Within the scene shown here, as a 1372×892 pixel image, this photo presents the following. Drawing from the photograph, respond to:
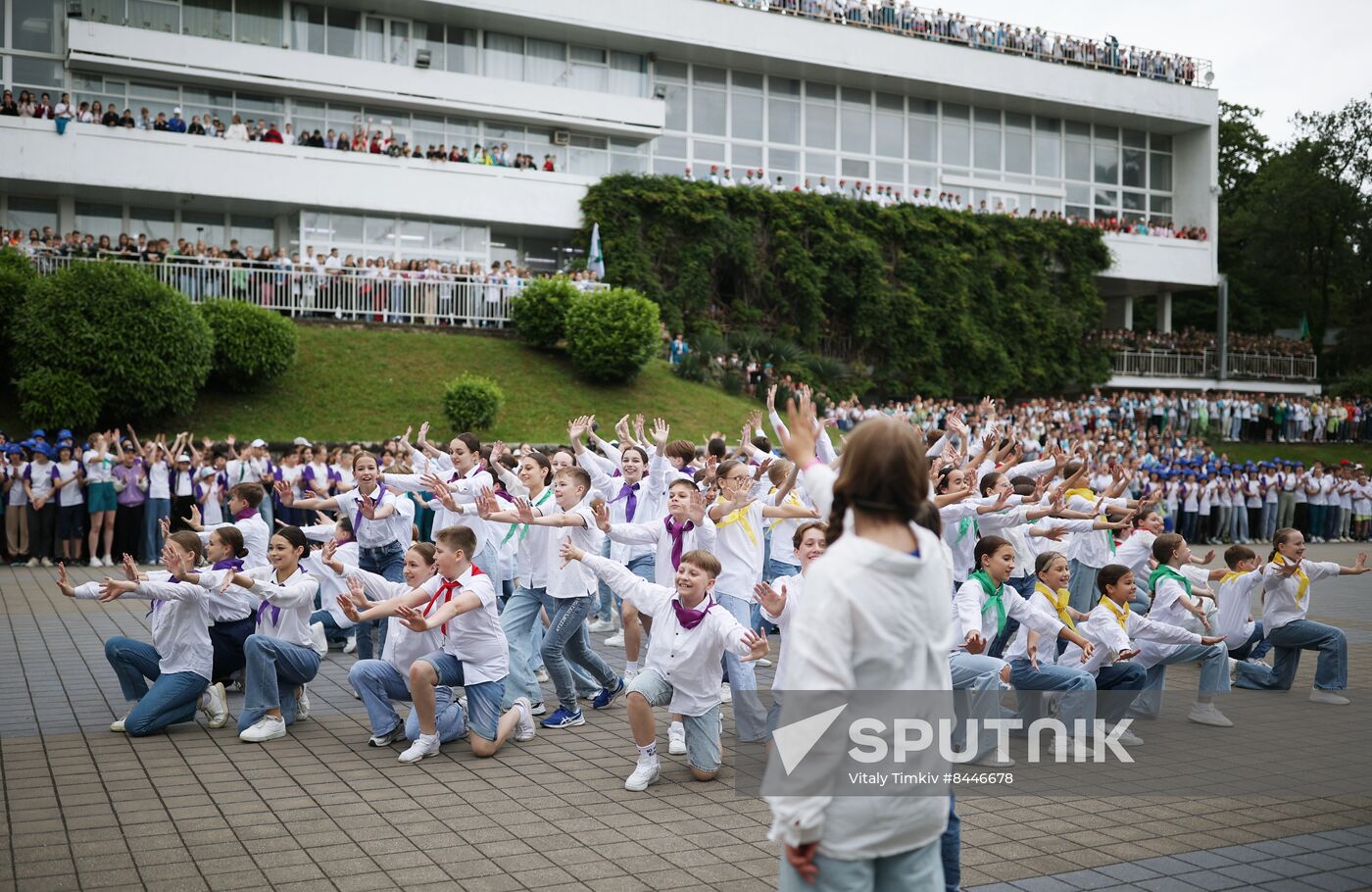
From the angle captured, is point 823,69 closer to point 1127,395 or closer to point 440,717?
point 1127,395

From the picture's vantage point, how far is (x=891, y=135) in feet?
143

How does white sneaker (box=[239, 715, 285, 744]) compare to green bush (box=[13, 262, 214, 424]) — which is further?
green bush (box=[13, 262, 214, 424])

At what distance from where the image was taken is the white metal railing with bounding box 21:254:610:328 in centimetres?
2655

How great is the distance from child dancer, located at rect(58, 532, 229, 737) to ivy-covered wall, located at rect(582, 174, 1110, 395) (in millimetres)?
27467

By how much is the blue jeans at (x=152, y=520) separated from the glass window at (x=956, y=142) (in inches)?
1352

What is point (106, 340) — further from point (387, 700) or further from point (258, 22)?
point (258, 22)

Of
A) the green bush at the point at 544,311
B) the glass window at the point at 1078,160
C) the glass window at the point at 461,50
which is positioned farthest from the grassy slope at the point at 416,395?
the glass window at the point at 1078,160

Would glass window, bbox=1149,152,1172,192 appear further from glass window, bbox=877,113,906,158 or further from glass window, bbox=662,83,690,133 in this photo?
glass window, bbox=662,83,690,133

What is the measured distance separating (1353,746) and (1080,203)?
4268cm

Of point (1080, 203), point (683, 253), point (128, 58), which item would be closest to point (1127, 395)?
point (1080, 203)

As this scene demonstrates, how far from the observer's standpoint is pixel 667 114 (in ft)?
131

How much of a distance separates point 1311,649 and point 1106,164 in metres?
42.4

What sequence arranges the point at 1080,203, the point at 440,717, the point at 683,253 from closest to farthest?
1. the point at 440,717
2. the point at 683,253
3. the point at 1080,203

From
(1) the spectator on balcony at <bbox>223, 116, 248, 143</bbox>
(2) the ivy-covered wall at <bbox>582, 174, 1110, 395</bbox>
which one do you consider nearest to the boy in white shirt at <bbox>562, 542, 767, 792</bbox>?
(2) the ivy-covered wall at <bbox>582, 174, 1110, 395</bbox>
